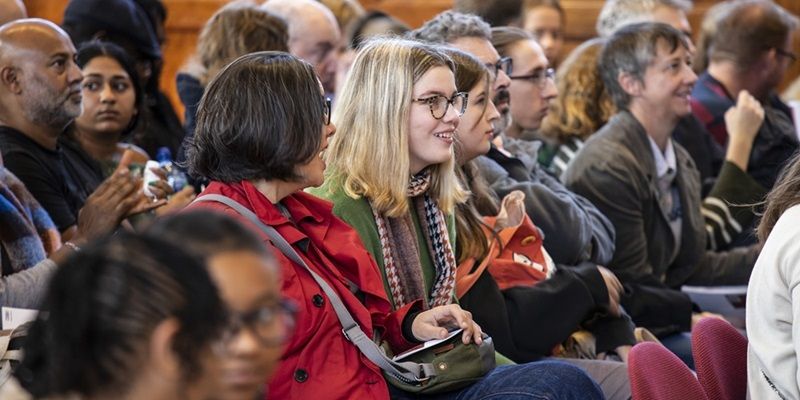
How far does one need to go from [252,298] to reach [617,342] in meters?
2.09

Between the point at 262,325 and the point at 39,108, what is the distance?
6.91 feet

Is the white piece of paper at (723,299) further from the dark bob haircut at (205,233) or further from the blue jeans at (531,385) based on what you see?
Result: the dark bob haircut at (205,233)

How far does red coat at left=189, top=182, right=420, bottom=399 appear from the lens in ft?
6.98

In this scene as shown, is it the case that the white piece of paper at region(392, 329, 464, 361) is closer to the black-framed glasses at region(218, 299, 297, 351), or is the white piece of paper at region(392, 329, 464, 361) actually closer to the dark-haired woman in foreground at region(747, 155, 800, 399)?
the dark-haired woman in foreground at region(747, 155, 800, 399)

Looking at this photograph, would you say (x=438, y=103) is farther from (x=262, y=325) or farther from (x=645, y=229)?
(x=262, y=325)

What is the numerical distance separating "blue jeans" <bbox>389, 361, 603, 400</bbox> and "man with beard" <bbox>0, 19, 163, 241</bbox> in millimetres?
1257

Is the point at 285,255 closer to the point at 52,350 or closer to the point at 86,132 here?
the point at 52,350

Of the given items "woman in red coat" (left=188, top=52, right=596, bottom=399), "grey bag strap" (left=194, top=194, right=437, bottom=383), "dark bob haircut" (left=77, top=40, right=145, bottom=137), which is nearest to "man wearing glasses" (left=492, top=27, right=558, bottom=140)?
"dark bob haircut" (left=77, top=40, right=145, bottom=137)

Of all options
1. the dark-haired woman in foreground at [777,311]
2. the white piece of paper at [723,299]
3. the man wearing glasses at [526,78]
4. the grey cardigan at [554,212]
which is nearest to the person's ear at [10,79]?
the grey cardigan at [554,212]

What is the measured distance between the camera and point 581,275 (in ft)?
10.2

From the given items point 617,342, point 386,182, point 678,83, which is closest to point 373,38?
point 386,182

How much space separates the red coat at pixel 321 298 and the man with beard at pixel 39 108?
1.02 m

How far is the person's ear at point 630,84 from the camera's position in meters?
4.01

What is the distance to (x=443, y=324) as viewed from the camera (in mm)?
2443
